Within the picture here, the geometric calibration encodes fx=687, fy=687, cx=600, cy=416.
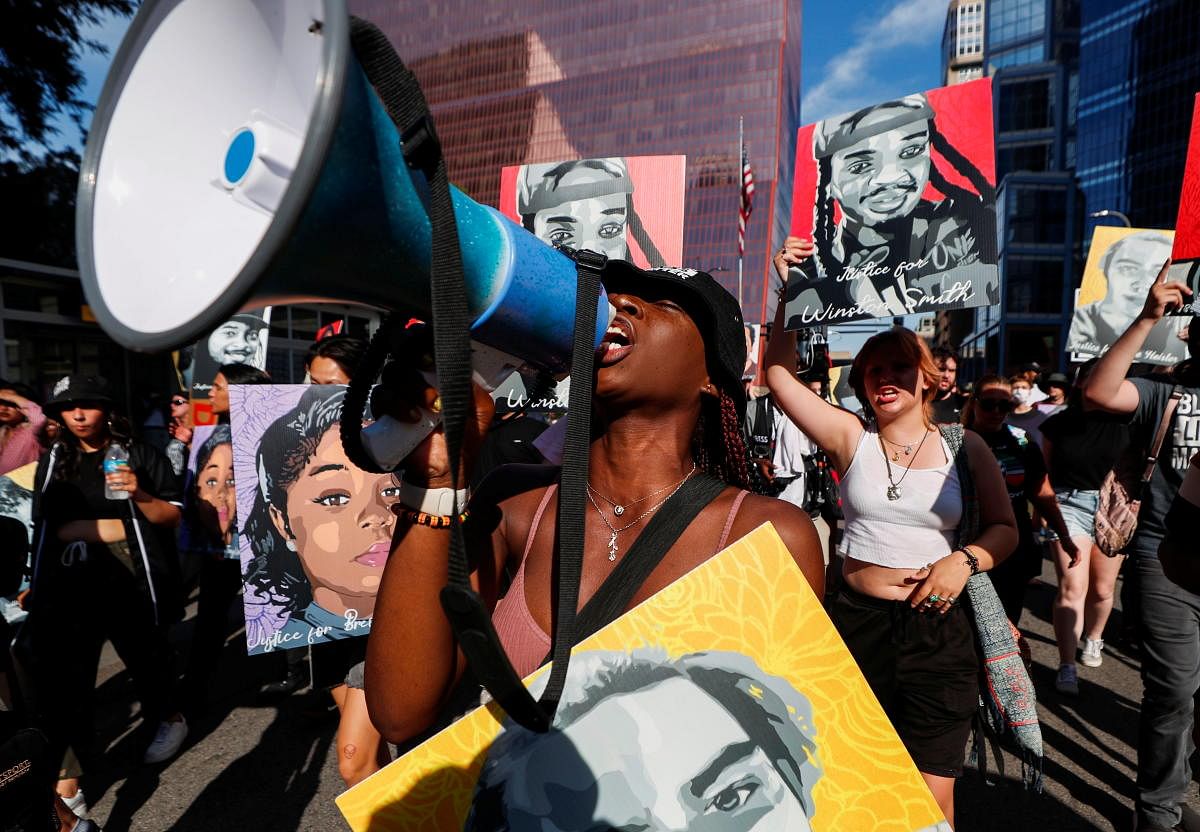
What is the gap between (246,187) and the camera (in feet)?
1.89

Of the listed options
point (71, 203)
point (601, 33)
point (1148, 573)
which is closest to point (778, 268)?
point (1148, 573)

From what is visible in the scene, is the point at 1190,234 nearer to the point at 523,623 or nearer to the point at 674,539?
the point at 674,539

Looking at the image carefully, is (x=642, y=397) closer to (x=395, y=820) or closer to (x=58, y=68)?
(x=395, y=820)

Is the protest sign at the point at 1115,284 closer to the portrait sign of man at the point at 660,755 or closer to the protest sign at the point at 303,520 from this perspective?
the protest sign at the point at 303,520

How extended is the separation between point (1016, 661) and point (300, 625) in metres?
2.42

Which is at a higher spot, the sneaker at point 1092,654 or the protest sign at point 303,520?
the protest sign at point 303,520

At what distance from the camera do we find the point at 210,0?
650 millimetres

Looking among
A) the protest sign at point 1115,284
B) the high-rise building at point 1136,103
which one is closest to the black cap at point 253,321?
the protest sign at point 1115,284

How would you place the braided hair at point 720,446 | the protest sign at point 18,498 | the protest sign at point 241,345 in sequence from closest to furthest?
the braided hair at point 720,446, the protest sign at point 18,498, the protest sign at point 241,345

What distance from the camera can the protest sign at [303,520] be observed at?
2.41 m

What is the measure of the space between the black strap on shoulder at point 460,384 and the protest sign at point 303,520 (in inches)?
62.0

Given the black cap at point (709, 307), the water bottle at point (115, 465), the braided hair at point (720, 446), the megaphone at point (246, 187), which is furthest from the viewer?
the water bottle at point (115, 465)

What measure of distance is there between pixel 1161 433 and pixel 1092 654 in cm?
234

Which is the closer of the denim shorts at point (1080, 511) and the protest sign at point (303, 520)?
the protest sign at point (303, 520)
